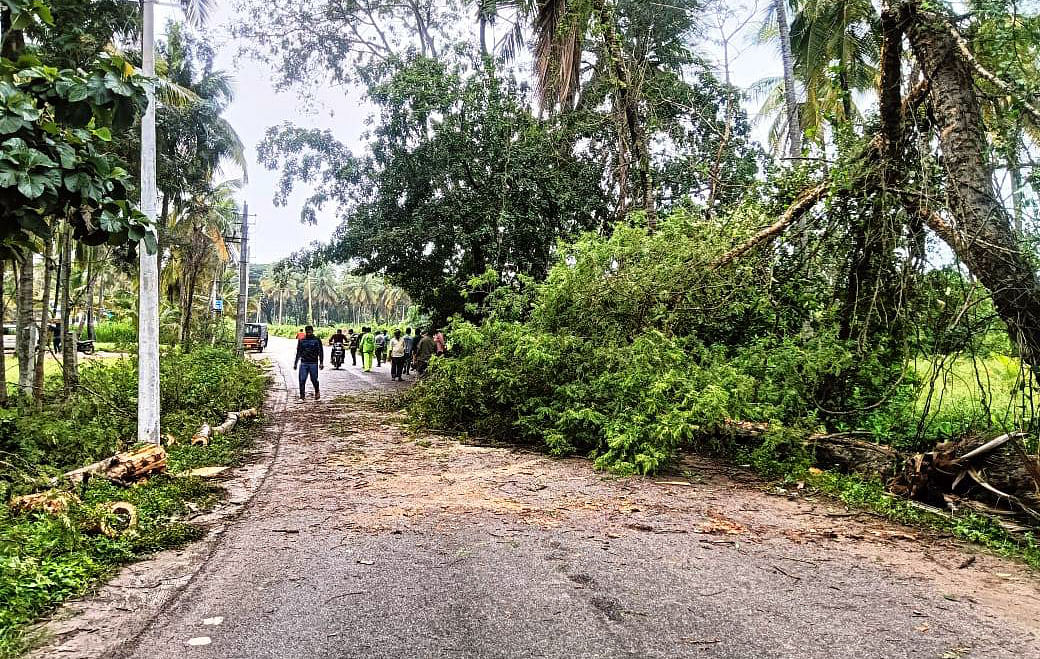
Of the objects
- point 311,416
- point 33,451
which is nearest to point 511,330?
point 311,416

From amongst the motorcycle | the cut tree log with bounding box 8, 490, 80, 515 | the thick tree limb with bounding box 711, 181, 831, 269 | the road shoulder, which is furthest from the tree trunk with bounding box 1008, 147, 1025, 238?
the motorcycle

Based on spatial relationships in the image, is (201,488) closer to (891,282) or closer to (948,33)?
(891,282)

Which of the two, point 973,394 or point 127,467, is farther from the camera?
point 973,394

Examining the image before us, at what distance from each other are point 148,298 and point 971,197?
8966 mm

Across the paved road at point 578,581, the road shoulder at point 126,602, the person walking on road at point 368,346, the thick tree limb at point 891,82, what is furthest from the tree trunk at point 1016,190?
the person walking on road at point 368,346

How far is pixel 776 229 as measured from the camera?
927 cm

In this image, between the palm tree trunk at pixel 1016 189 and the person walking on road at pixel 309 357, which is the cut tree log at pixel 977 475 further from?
the person walking on road at pixel 309 357

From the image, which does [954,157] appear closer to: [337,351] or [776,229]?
[776,229]

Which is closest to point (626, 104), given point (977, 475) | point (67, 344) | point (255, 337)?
point (977, 475)

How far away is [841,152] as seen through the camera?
874cm

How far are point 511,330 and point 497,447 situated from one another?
1.81m

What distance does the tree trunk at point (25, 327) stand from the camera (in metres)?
12.3

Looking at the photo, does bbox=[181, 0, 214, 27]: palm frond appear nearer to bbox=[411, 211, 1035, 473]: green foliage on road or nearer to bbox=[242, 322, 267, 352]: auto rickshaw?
bbox=[411, 211, 1035, 473]: green foliage on road

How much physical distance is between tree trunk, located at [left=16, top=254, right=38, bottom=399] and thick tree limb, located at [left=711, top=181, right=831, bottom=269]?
1099cm
